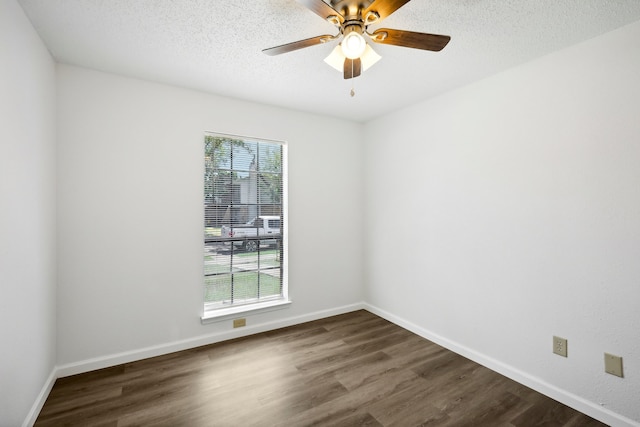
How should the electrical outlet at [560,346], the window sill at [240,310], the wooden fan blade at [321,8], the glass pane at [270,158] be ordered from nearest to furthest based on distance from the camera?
the wooden fan blade at [321,8]
the electrical outlet at [560,346]
the window sill at [240,310]
the glass pane at [270,158]

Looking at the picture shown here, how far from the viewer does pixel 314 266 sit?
138 inches

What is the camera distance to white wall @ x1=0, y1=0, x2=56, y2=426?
149 cm

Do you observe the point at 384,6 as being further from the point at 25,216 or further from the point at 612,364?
the point at 612,364

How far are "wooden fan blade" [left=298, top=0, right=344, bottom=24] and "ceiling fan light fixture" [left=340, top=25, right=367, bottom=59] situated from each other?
0.23 ft

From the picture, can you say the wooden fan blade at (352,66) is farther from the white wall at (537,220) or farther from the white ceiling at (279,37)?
the white wall at (537,220)

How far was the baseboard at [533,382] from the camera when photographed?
182 cm

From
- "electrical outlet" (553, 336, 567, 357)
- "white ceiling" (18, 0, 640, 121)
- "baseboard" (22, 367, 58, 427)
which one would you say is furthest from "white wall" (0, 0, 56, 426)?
"electrical outlet" (553, 336, 567, 357)

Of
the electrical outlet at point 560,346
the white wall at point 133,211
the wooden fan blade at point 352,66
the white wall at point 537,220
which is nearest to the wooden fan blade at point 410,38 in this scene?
the wooden fan blade at point 352,66

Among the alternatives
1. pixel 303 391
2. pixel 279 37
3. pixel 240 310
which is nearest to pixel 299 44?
pixel 279 37

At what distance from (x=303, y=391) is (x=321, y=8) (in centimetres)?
236

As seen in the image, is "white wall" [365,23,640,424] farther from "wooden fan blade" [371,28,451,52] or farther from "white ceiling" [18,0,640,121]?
"wooden fan blade" [371,28,451,52]

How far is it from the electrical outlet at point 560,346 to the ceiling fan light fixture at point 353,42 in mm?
2314

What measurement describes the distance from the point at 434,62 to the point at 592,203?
4.75 ft

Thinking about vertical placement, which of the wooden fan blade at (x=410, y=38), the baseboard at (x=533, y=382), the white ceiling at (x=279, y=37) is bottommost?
the baseboard at (x=533, y=382)
